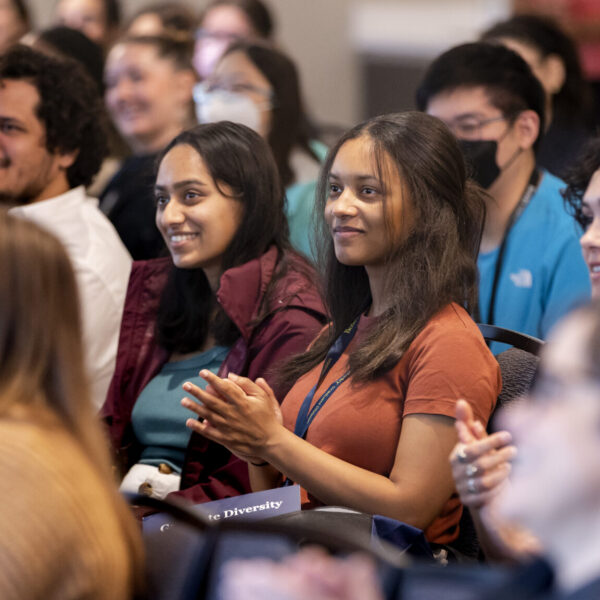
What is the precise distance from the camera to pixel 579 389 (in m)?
1.01

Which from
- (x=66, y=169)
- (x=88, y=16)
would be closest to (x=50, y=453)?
(x=66, y=169)

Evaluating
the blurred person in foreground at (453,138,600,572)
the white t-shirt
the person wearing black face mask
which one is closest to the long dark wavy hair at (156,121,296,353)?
the white t-shirt

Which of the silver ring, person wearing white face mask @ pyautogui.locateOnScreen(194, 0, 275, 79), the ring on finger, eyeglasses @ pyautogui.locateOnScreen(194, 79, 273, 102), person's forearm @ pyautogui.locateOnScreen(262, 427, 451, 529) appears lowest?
person's forearm @ pyautogui.locateOnScreen(262, 427, 451, 529)

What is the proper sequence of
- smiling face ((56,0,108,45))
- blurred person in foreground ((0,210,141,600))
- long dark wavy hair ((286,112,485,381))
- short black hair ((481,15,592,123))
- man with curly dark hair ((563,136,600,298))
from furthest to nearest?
smiling face ((56,0,108,45))
short black hair ((481,15,592,123))
man with curly dark hair ((563,136,600,298))
long dark wavy hair ((286,112,485,381))
blurred person in foreground ((0,210,141,600))

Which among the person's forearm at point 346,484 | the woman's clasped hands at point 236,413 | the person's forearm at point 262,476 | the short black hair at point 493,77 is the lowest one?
the person's forearm at point 262,476

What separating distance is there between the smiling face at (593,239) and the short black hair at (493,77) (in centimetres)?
69

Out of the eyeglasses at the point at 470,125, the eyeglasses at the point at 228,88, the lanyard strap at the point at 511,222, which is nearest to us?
the lanyard strap at the point at 511,222

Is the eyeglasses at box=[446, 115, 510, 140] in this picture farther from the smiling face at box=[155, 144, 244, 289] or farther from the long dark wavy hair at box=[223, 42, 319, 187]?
the long dark wavy hair at box=[223, 42, 319, 187]

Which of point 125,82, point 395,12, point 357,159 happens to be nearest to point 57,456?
point 357,159

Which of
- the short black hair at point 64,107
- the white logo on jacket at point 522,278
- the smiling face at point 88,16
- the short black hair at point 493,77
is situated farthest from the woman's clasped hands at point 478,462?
the smiling face at point 88,16

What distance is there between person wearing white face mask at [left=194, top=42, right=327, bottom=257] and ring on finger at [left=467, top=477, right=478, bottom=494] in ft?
7.49

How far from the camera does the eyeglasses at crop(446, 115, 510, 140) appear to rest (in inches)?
112

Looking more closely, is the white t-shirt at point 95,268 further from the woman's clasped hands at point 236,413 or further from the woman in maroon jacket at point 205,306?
the woman's clasped hands at point 236,413

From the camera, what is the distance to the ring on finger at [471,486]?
146cm
